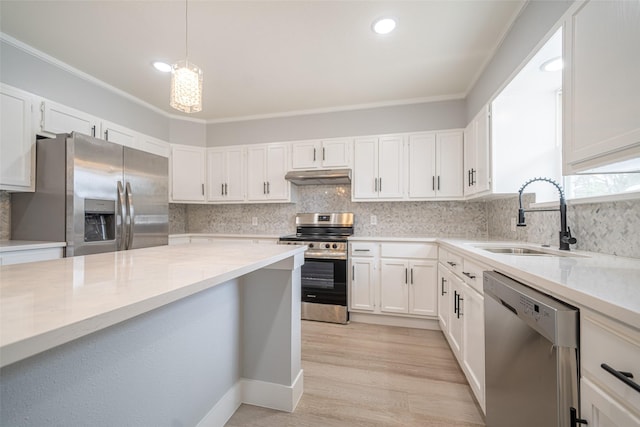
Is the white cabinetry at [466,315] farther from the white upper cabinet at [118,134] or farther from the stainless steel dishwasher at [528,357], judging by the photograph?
the white upper cabinet at [118,134]

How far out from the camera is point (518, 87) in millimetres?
1979

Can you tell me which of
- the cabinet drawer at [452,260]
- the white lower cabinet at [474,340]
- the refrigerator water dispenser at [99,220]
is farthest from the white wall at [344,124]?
the white lower cabinet at [474,340]

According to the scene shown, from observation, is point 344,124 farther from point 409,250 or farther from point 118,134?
point 118,134

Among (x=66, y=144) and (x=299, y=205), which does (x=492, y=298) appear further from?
(x=66, y=144)

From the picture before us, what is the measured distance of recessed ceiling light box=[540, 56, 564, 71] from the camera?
64.9 inches

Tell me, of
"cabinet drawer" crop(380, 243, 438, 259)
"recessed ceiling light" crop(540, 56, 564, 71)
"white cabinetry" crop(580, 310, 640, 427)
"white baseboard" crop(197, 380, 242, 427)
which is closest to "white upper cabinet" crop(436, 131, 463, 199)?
"cabinet drawer" crop(380, 243, 438, 259)

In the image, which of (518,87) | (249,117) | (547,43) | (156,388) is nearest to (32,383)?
(156,388)

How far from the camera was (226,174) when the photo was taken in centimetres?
383

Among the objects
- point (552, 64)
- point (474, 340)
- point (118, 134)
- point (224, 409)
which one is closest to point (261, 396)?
point (224, 409)

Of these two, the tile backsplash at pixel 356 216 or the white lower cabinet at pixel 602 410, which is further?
the tile backsplash at pixel 356 216

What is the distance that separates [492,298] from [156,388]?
1.60 metres

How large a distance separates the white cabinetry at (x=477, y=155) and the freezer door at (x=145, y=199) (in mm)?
3309

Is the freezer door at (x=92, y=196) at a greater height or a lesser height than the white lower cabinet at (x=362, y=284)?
A: greater

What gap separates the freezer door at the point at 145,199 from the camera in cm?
257
